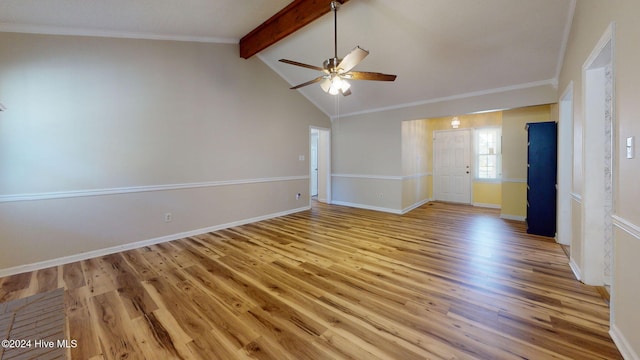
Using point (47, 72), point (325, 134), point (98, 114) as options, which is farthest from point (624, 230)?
point (325, 134)

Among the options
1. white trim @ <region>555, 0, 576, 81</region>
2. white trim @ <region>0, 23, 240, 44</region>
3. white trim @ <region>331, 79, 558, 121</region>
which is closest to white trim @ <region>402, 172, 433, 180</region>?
white trim @ <region>331, 79, 558, 121</region>

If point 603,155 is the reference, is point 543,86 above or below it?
above

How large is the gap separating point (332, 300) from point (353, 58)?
2.39m

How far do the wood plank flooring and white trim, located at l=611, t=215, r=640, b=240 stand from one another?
2.66 ft

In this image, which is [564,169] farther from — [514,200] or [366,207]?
A: [366,207]

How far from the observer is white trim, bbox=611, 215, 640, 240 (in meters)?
1.35

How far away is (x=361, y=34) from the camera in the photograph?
3.73 meters

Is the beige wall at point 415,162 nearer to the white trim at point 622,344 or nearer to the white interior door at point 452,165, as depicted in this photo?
the white interior door at point 452,165

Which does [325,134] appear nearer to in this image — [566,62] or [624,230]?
[566,62]

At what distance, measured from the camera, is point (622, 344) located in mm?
1545

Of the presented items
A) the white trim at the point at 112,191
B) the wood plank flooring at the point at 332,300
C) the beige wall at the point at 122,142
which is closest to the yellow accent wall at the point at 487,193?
the wood plank flooring at the point at 332,300

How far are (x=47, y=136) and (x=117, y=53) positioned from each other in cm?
138

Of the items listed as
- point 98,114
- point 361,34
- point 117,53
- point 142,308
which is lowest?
point 142,308

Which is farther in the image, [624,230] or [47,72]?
[47,72]
